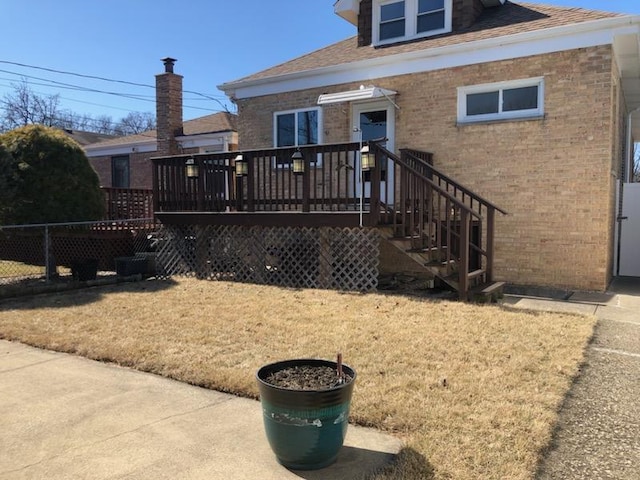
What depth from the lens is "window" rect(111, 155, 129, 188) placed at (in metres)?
20.7

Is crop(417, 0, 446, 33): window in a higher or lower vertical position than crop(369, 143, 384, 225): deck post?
higher

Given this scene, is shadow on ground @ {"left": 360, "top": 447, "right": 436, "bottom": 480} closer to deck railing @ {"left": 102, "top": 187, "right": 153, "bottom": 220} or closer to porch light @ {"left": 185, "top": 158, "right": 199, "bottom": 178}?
porch light @ {"left": 185, "top": 158, "right": 199, "bottom": 178}

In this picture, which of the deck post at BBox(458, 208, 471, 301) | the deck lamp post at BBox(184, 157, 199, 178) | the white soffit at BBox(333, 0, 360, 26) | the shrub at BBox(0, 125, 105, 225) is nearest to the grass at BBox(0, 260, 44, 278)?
the shrub at BBox(0, 125, 105, 225)

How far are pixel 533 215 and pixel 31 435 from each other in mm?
8027

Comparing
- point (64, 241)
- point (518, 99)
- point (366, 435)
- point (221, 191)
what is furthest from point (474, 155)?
point (64, 241)

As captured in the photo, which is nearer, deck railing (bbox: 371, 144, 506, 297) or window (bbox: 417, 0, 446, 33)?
deck railing (bbox: 371, 144, 506, 297)

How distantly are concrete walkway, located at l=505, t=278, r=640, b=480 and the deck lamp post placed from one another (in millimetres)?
7145

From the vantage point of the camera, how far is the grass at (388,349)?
3307 millimetres

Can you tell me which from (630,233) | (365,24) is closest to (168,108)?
(365,24)

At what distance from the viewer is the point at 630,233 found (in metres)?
11.1

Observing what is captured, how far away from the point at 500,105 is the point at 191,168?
576 cm

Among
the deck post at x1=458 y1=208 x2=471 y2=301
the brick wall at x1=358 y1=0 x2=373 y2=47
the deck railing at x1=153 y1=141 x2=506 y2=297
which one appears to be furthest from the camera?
the brick wall at x1=358 y1=0 x2=373 y2=47

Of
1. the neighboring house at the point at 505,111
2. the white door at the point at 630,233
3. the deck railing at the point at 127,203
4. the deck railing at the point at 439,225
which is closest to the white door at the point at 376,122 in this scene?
the neighboring house at the point at 505,111

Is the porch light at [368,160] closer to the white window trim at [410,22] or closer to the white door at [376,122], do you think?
the white door at [376,122]
